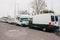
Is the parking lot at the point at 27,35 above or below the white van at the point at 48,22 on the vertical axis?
below

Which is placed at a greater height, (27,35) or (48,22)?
(48,22)

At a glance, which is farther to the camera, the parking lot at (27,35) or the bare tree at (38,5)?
the bare tree at (38,5)

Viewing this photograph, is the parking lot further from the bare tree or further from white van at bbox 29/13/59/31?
the bare tree

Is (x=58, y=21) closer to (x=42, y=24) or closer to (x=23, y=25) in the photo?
(x=42, y=24)

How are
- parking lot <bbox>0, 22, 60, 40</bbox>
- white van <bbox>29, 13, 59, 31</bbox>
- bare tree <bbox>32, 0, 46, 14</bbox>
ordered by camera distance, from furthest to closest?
bare tree <bbox>32, 0, 46, 14</bbox> → white van <bbox>29, 13, 59, 31</bbox> → parking lot <bbox>0, 22, 60, 40</bbox>

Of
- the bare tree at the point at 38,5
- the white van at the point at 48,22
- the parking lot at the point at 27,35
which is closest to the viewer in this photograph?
the parking lot at the point at 27,35

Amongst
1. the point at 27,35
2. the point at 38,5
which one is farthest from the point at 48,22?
the point at 38,5

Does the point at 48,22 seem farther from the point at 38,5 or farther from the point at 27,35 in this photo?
the point at 38,5

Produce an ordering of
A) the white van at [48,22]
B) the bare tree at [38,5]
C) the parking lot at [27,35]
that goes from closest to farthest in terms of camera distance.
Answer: the parking lot at [27,35]
the white van at [48,22]
the bare tree at [38,5]

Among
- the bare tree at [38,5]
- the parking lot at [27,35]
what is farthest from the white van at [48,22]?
the bare tree at [38,5]

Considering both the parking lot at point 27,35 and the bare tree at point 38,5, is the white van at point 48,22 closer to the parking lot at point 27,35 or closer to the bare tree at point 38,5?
the parking lot at point 27,35

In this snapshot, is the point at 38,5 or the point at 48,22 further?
the point at 38,5

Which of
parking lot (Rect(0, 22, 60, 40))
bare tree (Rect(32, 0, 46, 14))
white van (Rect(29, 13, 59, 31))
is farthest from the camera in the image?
bare tree (Rect(32, 0, 46, 14))

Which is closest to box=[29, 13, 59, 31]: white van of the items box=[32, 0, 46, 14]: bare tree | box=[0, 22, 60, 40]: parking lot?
box=[0, 22, 60, 40]: parking lot
